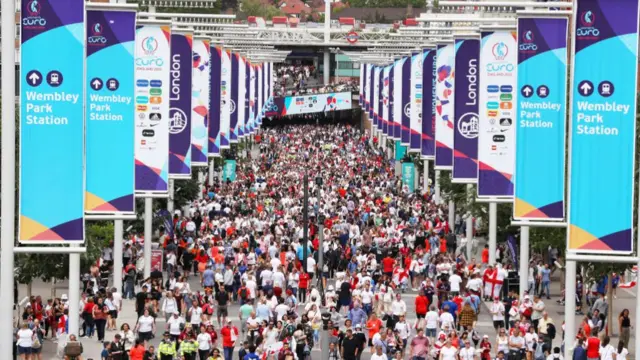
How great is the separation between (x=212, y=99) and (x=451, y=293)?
13914 millimetres

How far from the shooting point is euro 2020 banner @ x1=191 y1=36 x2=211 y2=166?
138 ft

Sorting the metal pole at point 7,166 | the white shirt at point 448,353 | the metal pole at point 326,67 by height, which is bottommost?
the white shirt at point 448,353

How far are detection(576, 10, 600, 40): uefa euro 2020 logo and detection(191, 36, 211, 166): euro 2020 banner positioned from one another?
74.4ft

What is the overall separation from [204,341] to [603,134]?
1188 cm

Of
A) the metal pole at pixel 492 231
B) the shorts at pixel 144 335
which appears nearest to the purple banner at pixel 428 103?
the metal pole at pixel 492 231

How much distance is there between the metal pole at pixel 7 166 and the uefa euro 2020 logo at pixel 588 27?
633 centimetres

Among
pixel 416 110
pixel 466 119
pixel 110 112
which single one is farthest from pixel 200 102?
pixel 110 112

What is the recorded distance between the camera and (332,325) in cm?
3111

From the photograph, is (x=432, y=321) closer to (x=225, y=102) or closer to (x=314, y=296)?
(x=314, y=296)

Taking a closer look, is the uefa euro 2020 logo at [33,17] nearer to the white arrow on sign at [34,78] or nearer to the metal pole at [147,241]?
the white arrow on sign at [34,78]

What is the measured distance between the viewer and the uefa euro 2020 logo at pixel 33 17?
830 inches

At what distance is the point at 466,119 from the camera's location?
37.8 m

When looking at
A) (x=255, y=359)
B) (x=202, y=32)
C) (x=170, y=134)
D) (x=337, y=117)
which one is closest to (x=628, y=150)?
(x=255, y=359)

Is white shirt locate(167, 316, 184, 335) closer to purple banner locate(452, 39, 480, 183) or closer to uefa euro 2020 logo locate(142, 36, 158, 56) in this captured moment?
uefa euro 2020 logo locate(142, 36, 158, 56)
